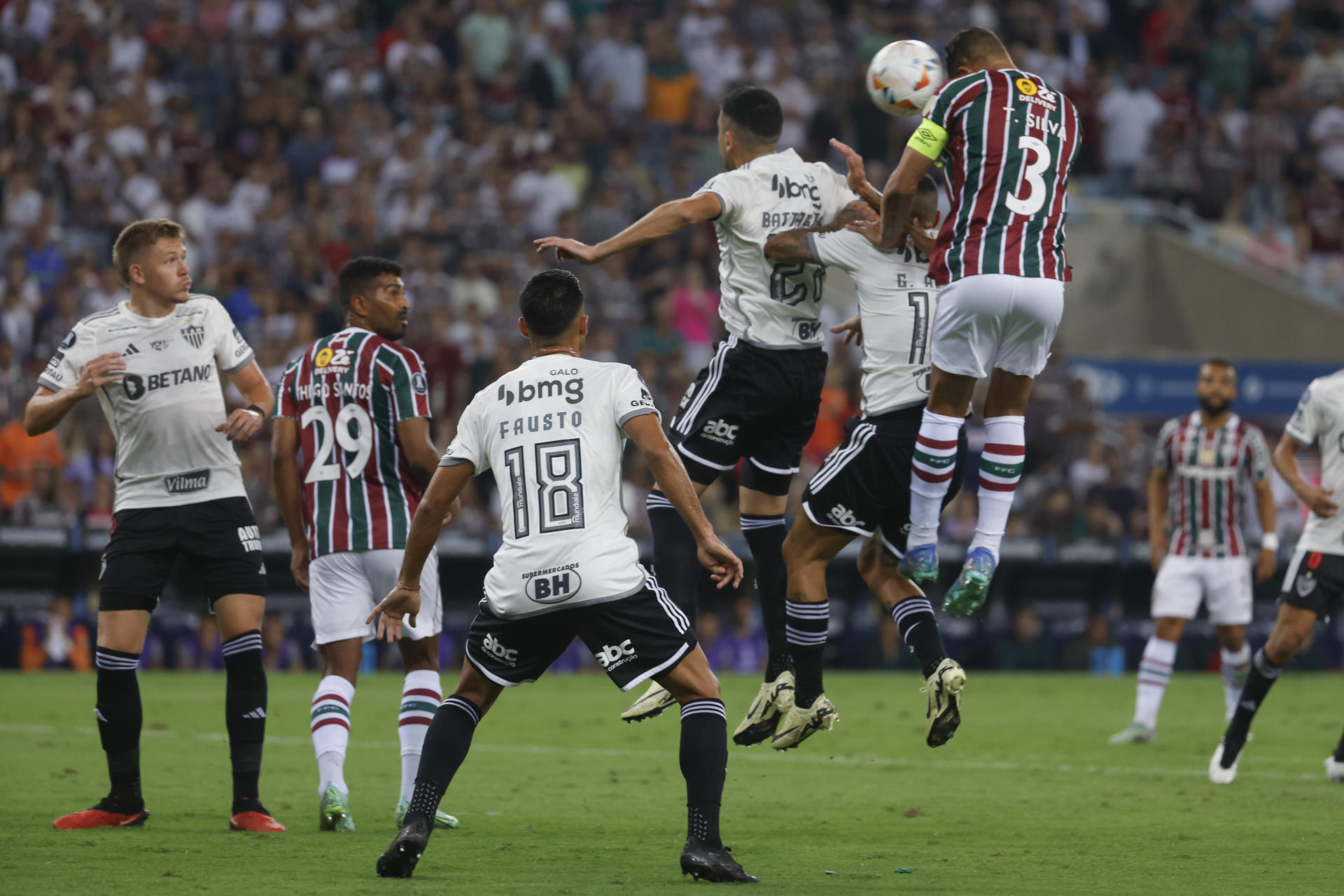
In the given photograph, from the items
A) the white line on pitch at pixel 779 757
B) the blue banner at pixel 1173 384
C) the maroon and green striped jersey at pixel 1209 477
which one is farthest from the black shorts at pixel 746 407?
the blue banner at pixel 1173 384

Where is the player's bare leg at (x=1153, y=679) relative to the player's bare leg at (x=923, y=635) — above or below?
below

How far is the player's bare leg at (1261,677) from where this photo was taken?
10.7 meters

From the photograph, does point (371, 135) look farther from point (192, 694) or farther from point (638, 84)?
point (192, 694)

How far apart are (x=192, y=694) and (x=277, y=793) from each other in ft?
18.6

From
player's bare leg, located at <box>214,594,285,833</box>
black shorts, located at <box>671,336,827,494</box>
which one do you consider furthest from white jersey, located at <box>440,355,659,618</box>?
player's bare leg, located at <box>214,594,285,833</box>

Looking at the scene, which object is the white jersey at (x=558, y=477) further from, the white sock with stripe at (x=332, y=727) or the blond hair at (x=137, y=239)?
the blond hair at (x=137, y=239)

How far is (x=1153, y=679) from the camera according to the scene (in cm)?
1322

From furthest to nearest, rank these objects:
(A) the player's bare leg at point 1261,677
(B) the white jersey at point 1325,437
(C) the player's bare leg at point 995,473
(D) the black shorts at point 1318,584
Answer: (B) the white jersey at point 1325,437, (D) the black shorts at point 1318,584, (A) the player's bare leg at point 1261,677, (C) the player's bare leg at point 995,473

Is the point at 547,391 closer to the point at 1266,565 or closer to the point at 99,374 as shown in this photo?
the point at 99,374

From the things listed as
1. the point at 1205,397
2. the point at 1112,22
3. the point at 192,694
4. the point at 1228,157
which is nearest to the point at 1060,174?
the point at 1205,397

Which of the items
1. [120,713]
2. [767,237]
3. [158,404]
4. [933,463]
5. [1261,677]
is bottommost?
[120,713]

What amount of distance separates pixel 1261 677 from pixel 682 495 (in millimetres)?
5813

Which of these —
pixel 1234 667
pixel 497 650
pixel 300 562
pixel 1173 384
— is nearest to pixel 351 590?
pixel 300 562

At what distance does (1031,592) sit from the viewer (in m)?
18.9
